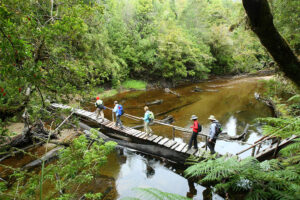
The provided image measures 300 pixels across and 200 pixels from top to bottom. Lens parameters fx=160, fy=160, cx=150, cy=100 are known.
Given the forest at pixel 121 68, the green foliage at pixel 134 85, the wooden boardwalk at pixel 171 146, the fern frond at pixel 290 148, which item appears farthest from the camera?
the green foliage at pixel 134 85

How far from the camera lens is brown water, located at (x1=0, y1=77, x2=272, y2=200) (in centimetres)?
676

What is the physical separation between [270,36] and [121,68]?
26.2 metres

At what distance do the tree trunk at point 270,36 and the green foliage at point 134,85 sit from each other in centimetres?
2655

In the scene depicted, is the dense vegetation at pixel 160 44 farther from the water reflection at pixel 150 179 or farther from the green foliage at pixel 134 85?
the water reflection at pixel 150 179

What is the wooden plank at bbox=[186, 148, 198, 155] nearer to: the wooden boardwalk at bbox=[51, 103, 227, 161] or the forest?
the wooden boardwalk at bbox=[51, 103, 227, 161]

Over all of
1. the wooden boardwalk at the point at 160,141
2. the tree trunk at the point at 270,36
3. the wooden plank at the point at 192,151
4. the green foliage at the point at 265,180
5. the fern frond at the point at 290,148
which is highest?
the tree trunk at the point at 270,36

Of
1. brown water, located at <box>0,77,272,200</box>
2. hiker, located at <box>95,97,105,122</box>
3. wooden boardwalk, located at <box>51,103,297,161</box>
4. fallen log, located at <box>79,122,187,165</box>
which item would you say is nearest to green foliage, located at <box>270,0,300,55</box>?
wooden boardwalk, located at <box>51,103,297,161</box>

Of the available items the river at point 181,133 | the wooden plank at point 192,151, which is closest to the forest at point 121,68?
the wooden plank at point 192,151

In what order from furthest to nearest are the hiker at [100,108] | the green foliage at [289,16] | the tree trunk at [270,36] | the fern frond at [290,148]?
the hiker at [100,108]
the green foliage at [289,16]
the fern frond at [290,148]
the tree trunk at [270,36]

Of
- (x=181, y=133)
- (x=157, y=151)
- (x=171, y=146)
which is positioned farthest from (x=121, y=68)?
(x=171, y=146)

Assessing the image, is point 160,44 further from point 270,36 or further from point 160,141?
point 270,36

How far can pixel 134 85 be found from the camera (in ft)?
93.6

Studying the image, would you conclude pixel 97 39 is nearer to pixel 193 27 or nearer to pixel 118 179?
pixel 118 179

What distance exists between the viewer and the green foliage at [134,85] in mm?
28109
